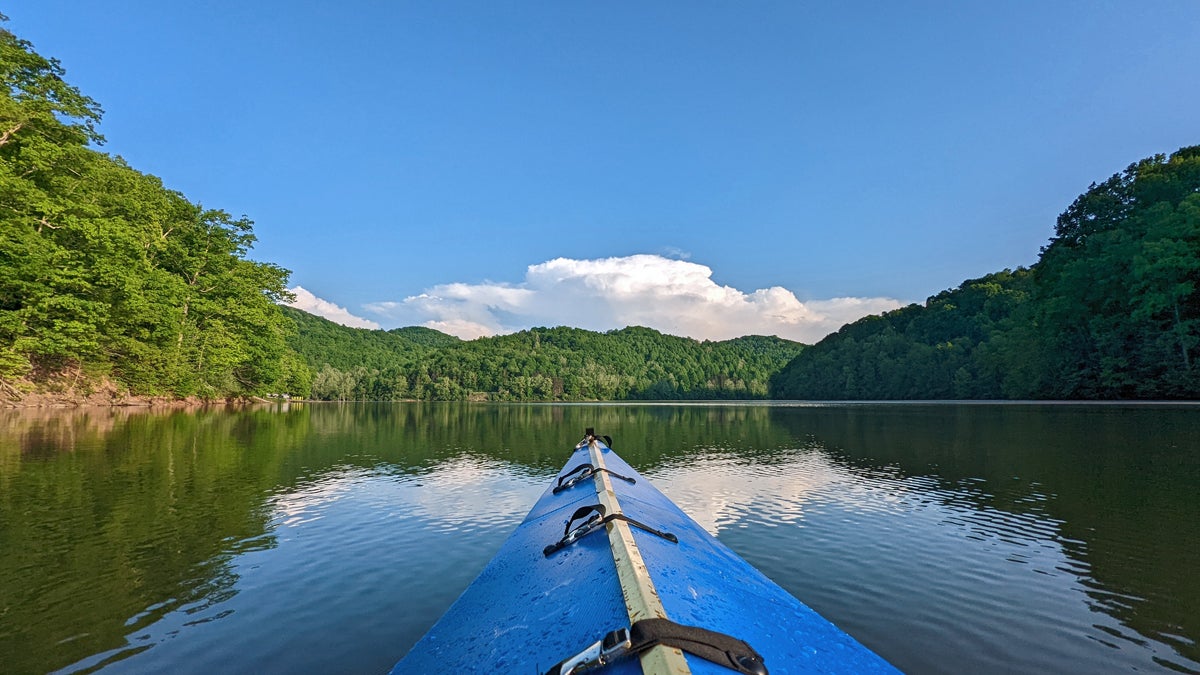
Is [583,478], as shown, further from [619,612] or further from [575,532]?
[619,612]

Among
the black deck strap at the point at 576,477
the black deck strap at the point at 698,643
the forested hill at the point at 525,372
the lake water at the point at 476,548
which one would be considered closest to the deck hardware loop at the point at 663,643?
the black deck strap at the point at 698,643

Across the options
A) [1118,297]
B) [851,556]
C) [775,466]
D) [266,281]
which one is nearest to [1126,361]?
[1118,297]

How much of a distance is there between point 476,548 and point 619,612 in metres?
7.00

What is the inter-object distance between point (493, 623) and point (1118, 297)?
198 feet

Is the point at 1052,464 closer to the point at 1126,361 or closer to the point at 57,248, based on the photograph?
the point at 1126,361

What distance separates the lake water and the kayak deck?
209cm

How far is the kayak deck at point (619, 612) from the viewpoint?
2748mm

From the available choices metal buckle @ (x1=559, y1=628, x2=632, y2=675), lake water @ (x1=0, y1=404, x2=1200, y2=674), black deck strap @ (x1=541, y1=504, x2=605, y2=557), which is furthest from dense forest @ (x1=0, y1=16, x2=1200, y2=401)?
metal buckle @ (x1=559, y1=628, x2=632, y2=675)

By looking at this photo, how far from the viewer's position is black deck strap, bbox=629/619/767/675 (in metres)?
2.21

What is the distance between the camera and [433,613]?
249 inches

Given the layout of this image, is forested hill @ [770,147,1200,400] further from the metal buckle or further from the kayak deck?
the metal buckle

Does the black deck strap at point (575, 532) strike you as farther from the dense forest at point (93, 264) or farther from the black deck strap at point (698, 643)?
the dense forest at point (93, 264)

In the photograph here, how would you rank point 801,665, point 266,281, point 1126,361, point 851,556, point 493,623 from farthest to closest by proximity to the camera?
point 266,281
point 1126,361
point 851,556
point 493,623
point 801,665

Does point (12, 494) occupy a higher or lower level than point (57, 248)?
lower
